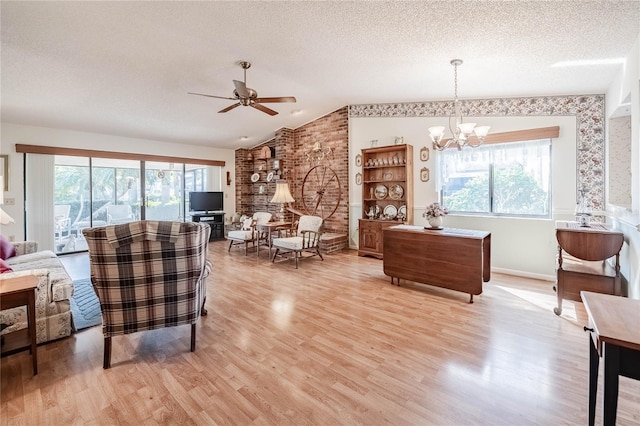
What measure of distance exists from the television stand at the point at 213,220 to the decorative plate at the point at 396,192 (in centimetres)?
462

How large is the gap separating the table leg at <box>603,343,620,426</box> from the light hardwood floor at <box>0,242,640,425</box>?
22.3 inches

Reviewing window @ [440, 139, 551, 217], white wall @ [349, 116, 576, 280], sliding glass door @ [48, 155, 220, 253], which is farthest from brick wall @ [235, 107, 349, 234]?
window @ [440, 139, 551, 217]

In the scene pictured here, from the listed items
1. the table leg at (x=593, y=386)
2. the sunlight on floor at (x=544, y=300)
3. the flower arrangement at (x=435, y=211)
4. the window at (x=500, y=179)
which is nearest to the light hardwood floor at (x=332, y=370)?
the sunlight on floor at (x=544, y=300)

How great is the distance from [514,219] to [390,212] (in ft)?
6.40

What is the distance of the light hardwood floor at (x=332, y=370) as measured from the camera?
1.57 m

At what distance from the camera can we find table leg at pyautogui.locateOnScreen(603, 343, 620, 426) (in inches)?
40.8

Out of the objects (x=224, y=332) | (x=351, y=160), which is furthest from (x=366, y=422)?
(x=351, y=160)

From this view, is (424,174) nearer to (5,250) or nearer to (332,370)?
(332,370)

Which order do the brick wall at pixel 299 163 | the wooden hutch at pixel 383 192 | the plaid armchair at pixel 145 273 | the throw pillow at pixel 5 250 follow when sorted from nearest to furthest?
the plaid armchair at pixel 145 273, the throw pillow at pixel 5 250, the wooden hutch at pixel 383 192, the brick wall at pixel 299 163

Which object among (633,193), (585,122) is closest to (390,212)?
(585,122)

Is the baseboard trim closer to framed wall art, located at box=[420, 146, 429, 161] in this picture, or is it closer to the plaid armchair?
framed wall art, located at box=[420, 146, 429, 161]

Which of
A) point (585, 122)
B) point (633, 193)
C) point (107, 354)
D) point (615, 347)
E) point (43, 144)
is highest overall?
point (43, 144)

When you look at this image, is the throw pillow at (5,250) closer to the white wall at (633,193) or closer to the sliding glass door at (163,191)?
the sliding glass door at (163,191)

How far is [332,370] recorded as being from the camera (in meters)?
1.96
